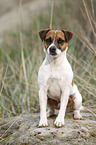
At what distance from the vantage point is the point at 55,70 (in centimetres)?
219

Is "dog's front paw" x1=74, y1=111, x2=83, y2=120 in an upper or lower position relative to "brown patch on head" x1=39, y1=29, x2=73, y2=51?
lower

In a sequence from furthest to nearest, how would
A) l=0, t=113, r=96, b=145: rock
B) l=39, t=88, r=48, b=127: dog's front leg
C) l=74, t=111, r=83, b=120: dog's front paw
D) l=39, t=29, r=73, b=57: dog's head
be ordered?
1. l=74, t=111, r=83, b=120: dog's front paw
2. l=39, t=88, r=48, b=127: dog's front leg
3. l=39, t=29, r=73, b=57: dog's head
4. l=0, t=113, r=96, b=145: rock

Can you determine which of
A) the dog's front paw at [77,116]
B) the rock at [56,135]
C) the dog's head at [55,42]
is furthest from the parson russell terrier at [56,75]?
the dog's front paw at [77,116]

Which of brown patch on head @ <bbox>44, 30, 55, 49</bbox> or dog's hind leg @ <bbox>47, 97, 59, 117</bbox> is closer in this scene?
brown patch on head @ <bbox>44, 30, 55, 49</bbox>

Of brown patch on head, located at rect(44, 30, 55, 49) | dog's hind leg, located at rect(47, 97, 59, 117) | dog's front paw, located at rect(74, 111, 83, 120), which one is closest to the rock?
dog's front paw, located at rect(74, 111, 83, 120)

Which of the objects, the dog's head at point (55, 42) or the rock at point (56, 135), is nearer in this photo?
the rock at point (56, 135)

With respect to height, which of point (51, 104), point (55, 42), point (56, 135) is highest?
point (55, 42)

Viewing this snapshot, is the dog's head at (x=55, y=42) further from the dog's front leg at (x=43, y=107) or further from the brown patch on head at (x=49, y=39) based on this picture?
the dog's front leg at (x=43, y=107)

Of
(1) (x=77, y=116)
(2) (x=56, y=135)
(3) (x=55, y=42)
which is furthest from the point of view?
(1) (x=77, y=116)

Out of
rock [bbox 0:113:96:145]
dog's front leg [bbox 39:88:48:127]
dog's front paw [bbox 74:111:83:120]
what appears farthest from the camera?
dog's front paw [bbox 74:111:83:120]

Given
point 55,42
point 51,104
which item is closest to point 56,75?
point 55,42

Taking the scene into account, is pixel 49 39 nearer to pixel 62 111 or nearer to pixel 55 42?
pixel 55 42

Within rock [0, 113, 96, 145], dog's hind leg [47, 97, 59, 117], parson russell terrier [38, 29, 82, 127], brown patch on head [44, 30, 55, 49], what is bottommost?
rock [0, 113, 96, 145]

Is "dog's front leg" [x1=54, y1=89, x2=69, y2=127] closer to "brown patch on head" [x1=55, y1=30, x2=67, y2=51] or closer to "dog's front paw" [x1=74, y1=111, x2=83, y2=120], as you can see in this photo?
"dog's front paw" [x1=74, y1=111, x2=83, y2=120]
